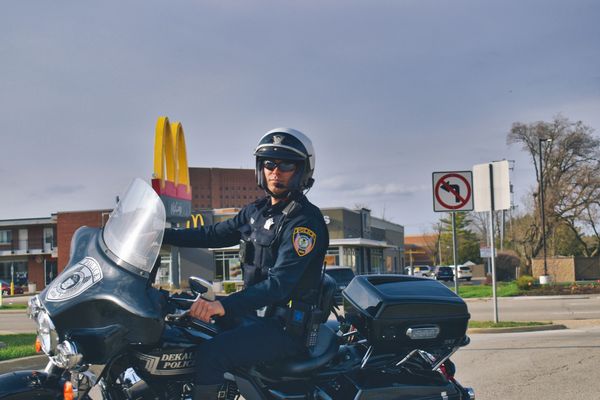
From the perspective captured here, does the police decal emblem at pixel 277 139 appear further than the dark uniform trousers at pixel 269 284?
Yes

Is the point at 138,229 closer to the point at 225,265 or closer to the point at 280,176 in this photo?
the point at 280,176

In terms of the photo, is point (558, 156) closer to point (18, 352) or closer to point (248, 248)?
point (18, 352)

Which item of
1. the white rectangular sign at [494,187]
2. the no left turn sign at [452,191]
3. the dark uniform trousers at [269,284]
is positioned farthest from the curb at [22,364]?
the white rectangular sign at [494,187]

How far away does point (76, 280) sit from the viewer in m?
3.33

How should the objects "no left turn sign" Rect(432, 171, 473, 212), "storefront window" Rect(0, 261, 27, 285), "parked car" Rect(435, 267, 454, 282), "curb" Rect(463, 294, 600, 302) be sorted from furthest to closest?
1. "storefront window" Rect(0, 261, 27, 285)
2. "parked car" Rect(435, 267, 454, 282)
3. "curb" Rect(463, 294, 600, 302)
4. "no left turn sign" Rect(432, 171, 473, 212)

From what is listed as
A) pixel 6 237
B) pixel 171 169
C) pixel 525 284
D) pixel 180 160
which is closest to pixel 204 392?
pixel 525 284

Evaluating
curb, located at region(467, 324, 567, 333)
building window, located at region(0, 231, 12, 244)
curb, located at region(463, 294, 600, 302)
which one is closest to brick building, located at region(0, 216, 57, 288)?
building window, located at region(0, 231, 12, 244)

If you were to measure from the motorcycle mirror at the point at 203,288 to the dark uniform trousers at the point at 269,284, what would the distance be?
103 millimetres

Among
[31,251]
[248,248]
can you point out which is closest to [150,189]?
[248,248]

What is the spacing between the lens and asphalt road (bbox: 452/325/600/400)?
7.36 meters

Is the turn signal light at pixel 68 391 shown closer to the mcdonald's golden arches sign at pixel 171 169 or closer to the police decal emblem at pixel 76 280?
the police decal emblem at pixel 76 280

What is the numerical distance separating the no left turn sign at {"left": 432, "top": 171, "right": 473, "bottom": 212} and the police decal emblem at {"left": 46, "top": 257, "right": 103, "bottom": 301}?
9.96 meters

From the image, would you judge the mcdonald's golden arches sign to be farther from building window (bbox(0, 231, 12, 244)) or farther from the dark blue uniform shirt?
the dark blue uniform shirt

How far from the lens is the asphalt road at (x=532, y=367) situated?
24.1 feet
